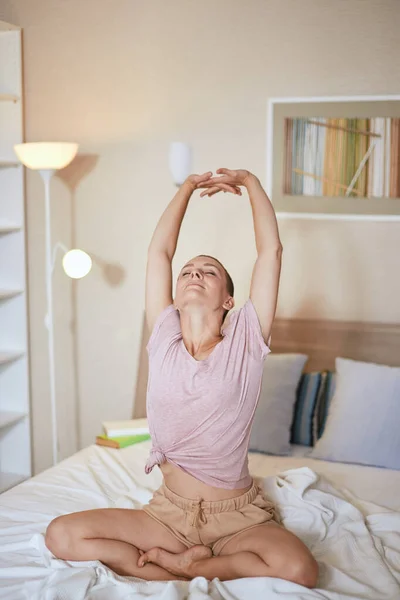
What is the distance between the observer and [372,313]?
10.7 ft

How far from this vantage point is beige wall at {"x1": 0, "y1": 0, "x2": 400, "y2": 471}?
3.25 m

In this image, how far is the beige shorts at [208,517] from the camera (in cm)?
201

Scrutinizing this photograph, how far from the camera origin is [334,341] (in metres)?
3.28

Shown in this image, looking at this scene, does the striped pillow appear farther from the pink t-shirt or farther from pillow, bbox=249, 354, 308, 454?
the pink t-shirt

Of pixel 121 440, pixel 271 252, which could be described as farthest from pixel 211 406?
pixel 121 440

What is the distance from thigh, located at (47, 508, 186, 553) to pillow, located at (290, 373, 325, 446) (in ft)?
3.82

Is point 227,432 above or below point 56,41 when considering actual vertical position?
below

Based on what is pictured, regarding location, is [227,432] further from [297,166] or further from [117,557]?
[297,166]

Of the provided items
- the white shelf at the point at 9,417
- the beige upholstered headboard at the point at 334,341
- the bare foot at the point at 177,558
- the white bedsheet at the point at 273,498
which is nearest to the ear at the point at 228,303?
the white bedsheet at the point at 273,498

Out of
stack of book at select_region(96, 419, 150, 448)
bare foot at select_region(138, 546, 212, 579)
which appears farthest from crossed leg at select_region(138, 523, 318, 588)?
stack of book at select_region(96, 419, 150, 448)

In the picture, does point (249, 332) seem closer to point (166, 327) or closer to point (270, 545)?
point (166, 327)

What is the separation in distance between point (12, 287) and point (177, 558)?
222 centimetres

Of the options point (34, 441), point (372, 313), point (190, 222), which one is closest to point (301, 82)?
point (190, 222)

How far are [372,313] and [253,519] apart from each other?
1473mm
